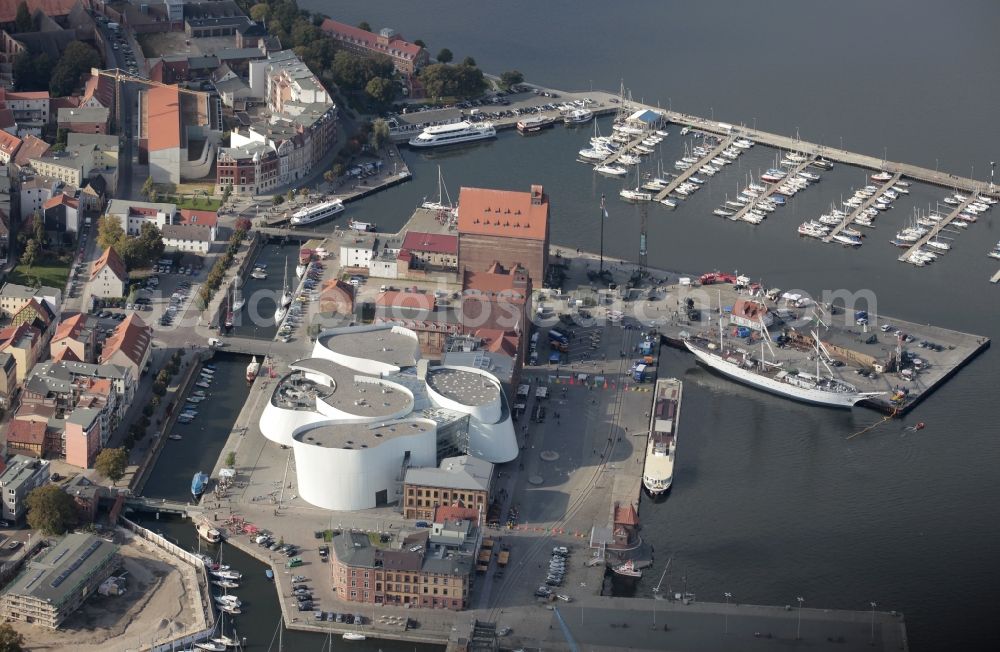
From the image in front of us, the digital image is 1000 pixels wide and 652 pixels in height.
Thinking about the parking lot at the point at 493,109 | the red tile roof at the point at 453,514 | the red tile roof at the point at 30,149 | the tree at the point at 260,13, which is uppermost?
the tree at the point at 260,13

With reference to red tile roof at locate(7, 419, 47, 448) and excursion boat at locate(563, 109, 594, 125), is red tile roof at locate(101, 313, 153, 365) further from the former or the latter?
excursion boat at locate(563, 109, 594, 125)

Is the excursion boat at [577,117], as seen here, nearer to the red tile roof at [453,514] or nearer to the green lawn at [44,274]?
the green lawn at [44,274]

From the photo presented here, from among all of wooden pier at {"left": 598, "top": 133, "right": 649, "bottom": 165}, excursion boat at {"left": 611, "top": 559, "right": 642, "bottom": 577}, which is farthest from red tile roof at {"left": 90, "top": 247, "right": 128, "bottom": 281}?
excursion boat at {"left": 611, "top": 559, "right": 642, "bottom": 577}

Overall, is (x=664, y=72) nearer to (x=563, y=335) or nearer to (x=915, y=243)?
(x=915, y=243)

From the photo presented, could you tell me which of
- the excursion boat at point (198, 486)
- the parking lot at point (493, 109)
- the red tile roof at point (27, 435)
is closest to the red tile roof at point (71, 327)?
the red tile roof at point (27, 435)

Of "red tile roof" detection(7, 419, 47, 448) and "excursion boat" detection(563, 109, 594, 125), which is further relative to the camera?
"excursion boat" detection(563, 109, 594, 125)
